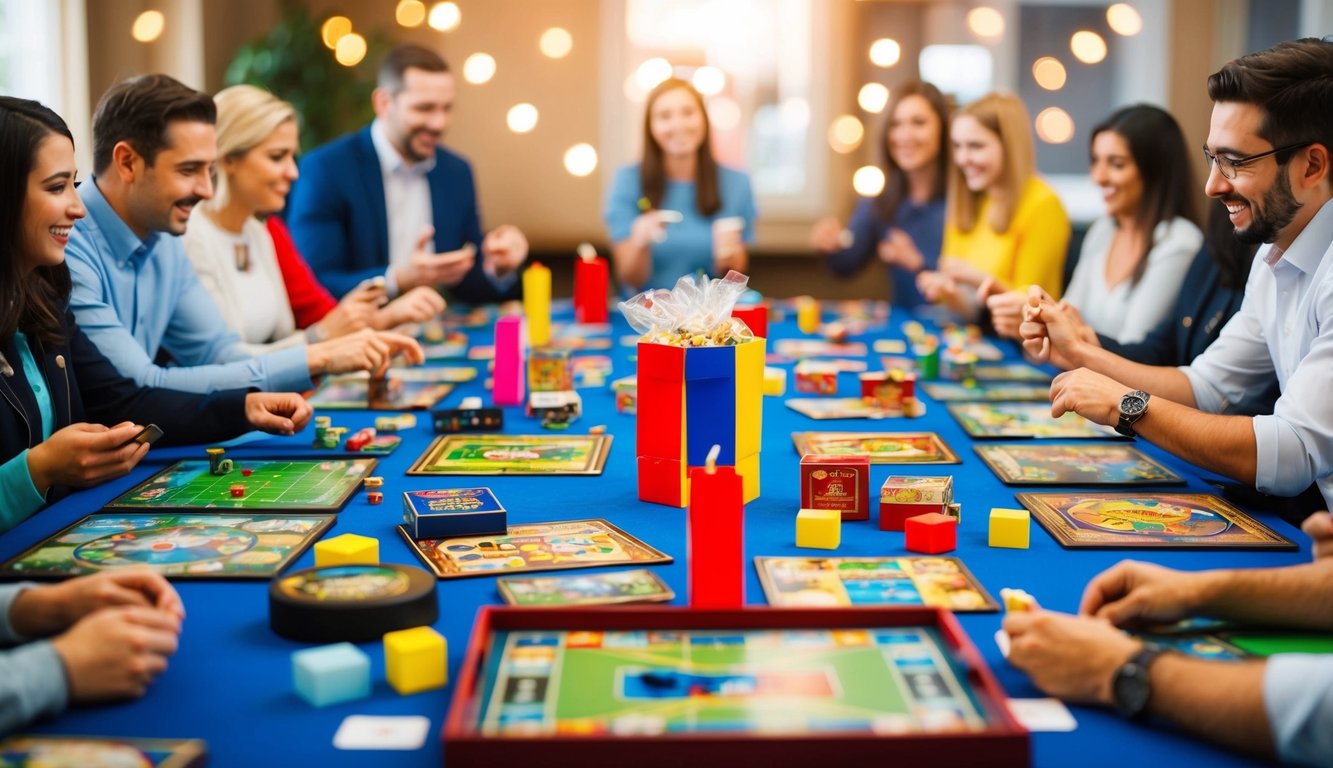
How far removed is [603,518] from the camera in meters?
1.84

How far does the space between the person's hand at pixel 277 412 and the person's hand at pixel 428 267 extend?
1480mm

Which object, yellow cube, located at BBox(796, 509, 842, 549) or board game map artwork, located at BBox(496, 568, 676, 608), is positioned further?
yellow cube, located at BBox(796, 509, 842, 549)

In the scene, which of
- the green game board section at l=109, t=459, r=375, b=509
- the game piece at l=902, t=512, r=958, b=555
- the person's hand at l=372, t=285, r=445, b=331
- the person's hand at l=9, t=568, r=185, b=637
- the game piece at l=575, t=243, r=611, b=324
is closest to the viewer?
the person's hand at l=9, t=568, r=185, b=637

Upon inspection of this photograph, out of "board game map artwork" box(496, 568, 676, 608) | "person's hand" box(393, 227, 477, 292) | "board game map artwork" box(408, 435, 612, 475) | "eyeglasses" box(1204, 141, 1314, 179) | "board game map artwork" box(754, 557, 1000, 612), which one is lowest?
"board game map artwork" box(754, 557, 1000, 612)

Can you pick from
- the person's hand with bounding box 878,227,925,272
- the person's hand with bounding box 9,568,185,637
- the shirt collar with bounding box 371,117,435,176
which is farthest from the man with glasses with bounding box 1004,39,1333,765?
the shirt collar with bounding box 371,117,435,176

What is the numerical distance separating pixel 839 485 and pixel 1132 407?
533 millimetres

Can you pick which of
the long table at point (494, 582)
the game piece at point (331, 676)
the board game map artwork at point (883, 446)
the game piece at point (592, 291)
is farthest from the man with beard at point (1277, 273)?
the game piece at point (592, 291)

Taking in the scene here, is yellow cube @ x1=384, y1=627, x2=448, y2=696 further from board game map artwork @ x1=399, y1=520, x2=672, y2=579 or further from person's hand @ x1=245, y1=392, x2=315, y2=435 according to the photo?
person's hand @ x1=245, y1=392, x2=315, y2=435

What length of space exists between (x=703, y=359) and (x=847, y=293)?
4.52 meters

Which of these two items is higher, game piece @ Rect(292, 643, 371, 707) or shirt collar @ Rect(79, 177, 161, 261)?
shirt collar @ Rect(79, 177, 161, 261)

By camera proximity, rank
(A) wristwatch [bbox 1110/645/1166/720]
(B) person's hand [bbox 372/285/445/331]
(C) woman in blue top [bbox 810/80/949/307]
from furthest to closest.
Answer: (C) woman in blue top [bbox 810/80/949/307] → (B) person's hand [bbox 372/285/445/331] → (A) wristwatch [bbox 1110/645/1166/720]

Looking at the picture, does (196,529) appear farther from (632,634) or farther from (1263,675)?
(1263,675)

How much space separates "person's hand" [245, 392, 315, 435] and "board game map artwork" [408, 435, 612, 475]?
247mm

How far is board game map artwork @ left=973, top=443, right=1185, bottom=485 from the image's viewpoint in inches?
80.0
